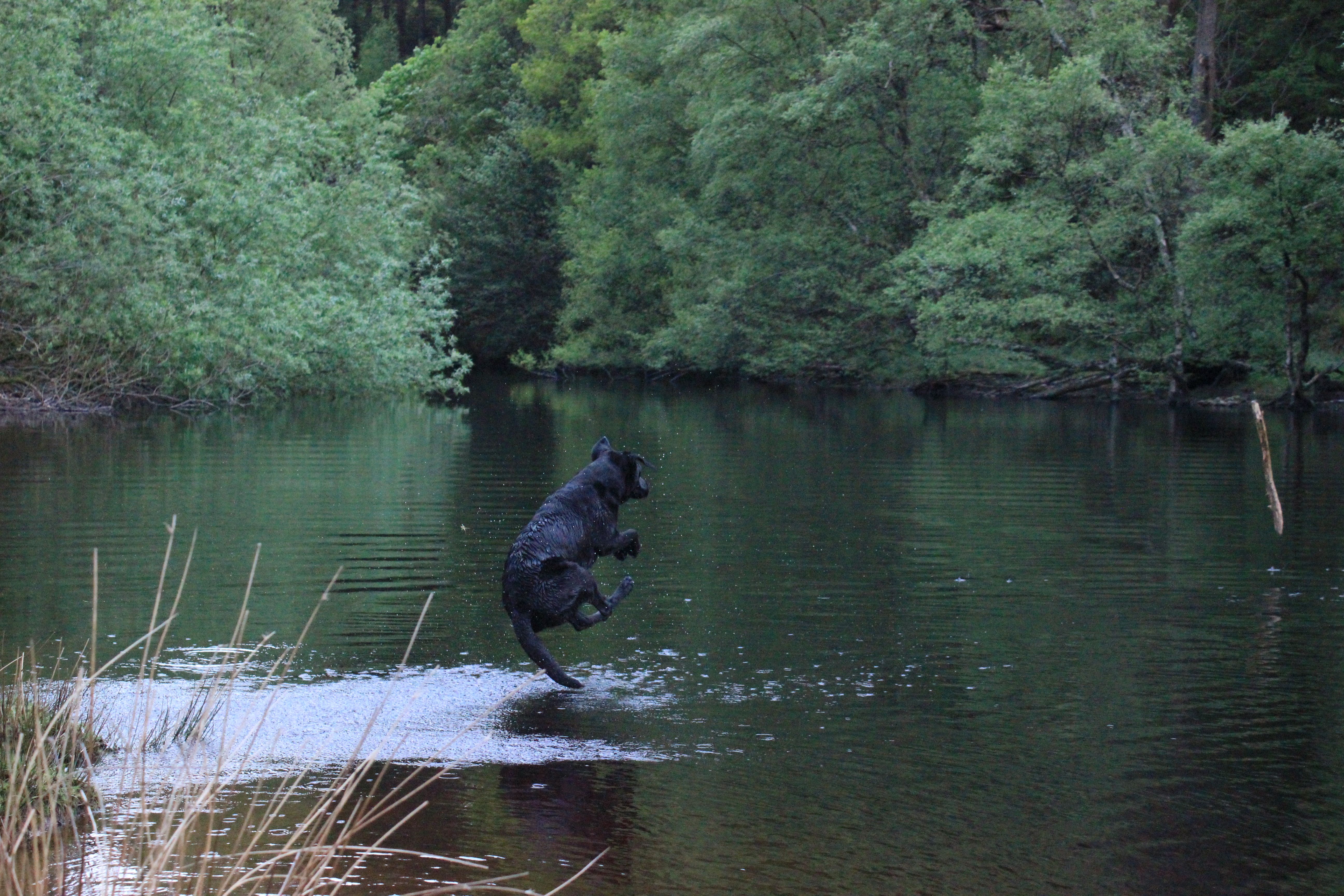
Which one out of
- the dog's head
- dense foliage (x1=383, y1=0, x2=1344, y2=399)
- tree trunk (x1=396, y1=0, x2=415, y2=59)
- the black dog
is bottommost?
the black dog

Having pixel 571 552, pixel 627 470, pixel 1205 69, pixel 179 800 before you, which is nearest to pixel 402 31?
pixel 1205 69

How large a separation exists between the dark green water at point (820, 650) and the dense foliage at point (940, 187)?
16598 millimetres

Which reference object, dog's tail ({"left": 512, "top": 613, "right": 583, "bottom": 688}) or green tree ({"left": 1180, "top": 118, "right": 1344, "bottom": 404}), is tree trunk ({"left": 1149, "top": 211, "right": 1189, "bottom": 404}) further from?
dog's tail ({"left": 512, "top": 613, "right": 583, "bottom": 688})

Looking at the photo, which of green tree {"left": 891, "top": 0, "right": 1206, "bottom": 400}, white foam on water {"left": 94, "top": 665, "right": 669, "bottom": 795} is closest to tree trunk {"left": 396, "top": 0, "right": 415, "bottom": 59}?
green tree {"left": 891, "top": 0, "right": 1206, "bottom": 400}

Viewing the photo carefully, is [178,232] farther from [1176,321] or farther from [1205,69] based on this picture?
[1205,69]

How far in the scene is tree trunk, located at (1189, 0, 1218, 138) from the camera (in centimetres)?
4428

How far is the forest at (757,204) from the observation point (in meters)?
31.8

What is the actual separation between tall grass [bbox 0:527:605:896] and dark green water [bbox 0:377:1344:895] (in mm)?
334

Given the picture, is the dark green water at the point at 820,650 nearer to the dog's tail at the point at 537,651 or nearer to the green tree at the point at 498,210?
the dog's tail at the point at 537,651

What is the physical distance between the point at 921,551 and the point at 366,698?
7.52 meters

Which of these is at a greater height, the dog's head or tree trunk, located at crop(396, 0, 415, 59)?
tree trunk, located at crop(396, 0, 415, 59)

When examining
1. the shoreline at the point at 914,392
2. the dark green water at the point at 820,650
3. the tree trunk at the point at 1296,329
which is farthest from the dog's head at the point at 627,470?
the tree trunk at the point at 1296,329

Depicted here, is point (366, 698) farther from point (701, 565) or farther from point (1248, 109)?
point (1248, 109)

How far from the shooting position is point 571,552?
9.26 metres
